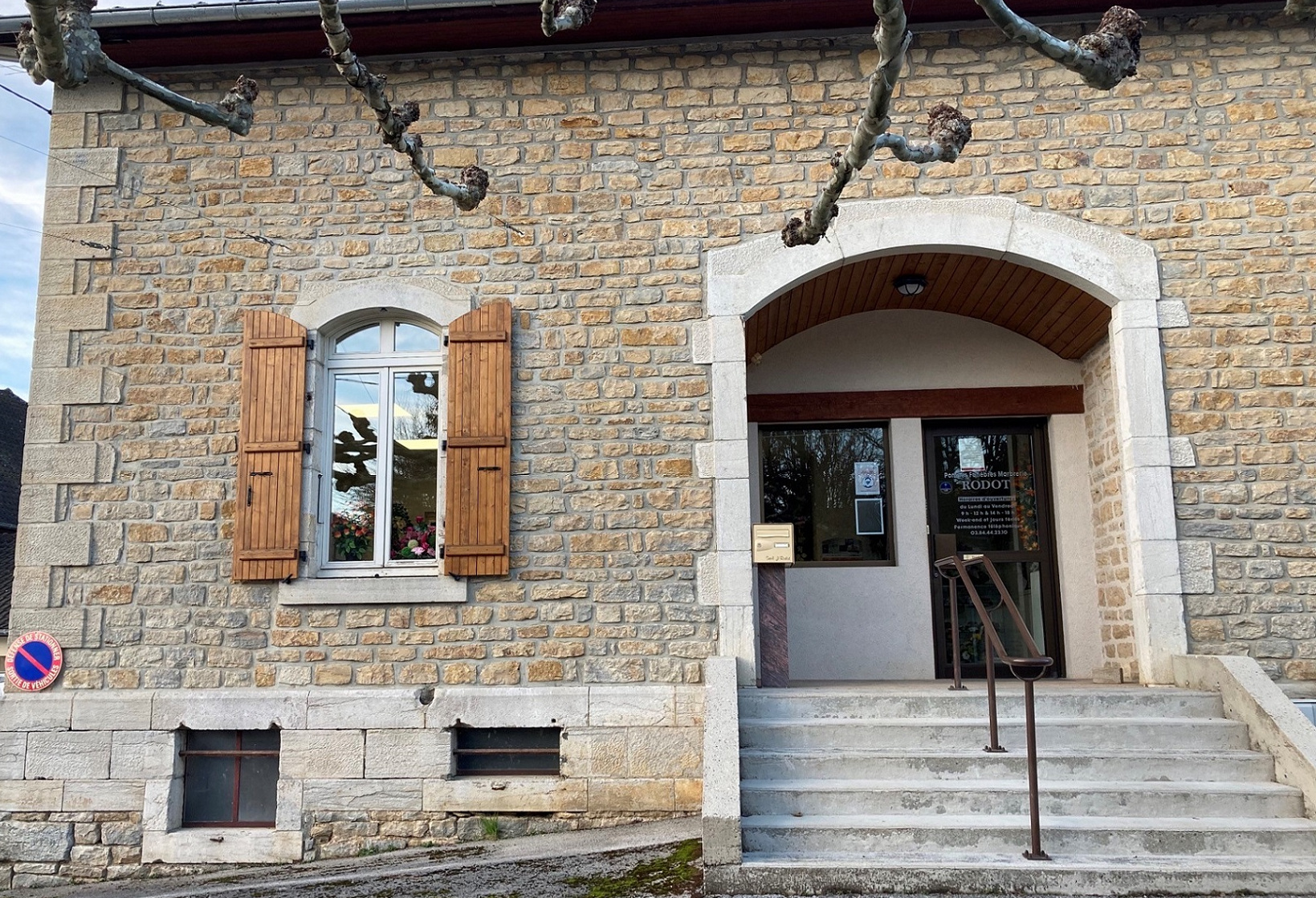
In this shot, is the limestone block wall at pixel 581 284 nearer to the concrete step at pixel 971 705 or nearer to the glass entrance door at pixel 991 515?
the concrete step at pixel 971 705

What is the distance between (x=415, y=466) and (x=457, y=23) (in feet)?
8.40

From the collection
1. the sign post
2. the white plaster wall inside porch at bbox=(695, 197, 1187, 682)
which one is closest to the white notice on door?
the white plaster wall inside porch at bbox=(695, 197, 1187, 682)

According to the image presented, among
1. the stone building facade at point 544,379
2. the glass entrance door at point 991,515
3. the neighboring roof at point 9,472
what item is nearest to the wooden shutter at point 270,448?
the stone building facade at point 544,379

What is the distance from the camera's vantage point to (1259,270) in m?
5.90

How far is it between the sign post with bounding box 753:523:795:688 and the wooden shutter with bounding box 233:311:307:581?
2573 mm

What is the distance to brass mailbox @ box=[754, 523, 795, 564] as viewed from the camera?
19.4 feet

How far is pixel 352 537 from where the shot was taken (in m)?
6.20

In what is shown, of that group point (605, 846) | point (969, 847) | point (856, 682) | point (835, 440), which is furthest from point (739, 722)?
point (835, 440)

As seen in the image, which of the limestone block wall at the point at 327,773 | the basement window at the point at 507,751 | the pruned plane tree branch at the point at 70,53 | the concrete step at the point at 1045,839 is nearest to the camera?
the pruned plane tree branch at the point at 70,53

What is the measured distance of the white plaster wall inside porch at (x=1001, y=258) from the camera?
5656 mm

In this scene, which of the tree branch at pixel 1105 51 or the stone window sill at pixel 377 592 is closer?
the tree branch at pixel 1105 51

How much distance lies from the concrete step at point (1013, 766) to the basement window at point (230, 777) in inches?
108

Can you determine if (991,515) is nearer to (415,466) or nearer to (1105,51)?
(415,466)

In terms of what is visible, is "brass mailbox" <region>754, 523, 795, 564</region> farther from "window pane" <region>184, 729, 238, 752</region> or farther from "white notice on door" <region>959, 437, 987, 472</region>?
"window pane" <region>184, 729, 238, 752</region>
